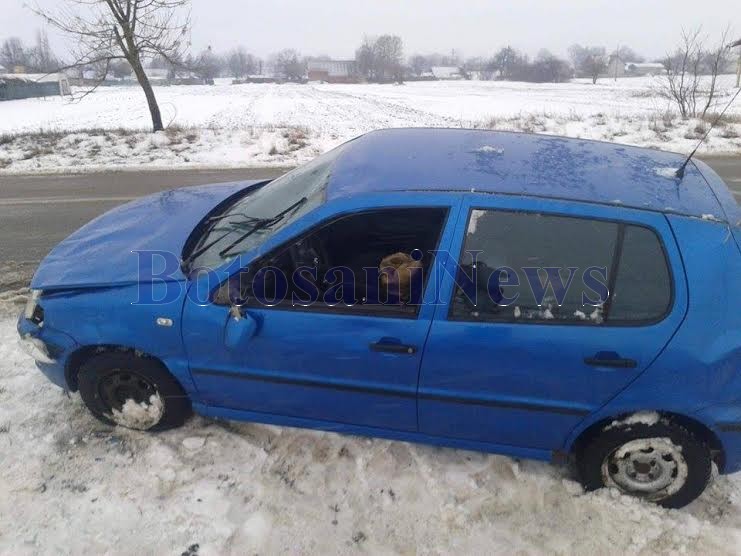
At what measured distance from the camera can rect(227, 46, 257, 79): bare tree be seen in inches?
5276

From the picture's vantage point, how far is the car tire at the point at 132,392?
2613mm

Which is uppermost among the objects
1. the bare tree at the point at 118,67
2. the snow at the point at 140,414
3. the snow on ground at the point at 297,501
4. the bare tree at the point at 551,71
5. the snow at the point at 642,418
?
the bare tree at the point at 551,71

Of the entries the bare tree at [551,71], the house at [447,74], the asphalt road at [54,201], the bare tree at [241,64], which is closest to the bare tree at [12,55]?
the bare tree at [241,64]

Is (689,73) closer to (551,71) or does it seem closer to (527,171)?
(527,171)

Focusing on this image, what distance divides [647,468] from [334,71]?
416 ft

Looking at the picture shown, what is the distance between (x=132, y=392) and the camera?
273 centimetres

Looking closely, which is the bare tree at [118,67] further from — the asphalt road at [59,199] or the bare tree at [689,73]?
the bare tree at [689,73]

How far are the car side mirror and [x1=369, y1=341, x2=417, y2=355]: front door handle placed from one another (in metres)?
0.56

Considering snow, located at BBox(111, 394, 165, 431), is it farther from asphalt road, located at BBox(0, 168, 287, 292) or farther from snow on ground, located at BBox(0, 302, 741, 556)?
asphalt road, located at BBox(0, 168, 287, 292)

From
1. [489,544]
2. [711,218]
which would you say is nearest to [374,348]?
[489,544]

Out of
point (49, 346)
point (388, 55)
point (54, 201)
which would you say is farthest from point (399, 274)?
point (388, 55)

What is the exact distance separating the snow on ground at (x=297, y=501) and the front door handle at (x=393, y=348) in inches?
30.6

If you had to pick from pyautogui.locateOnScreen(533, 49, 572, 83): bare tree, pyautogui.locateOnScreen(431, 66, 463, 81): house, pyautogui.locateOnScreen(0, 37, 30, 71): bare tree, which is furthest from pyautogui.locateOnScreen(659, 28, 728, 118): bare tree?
pyautogui.locateOnScreen(0, 37, 30, 71): bare tree

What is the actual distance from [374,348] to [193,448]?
126 centimetres
